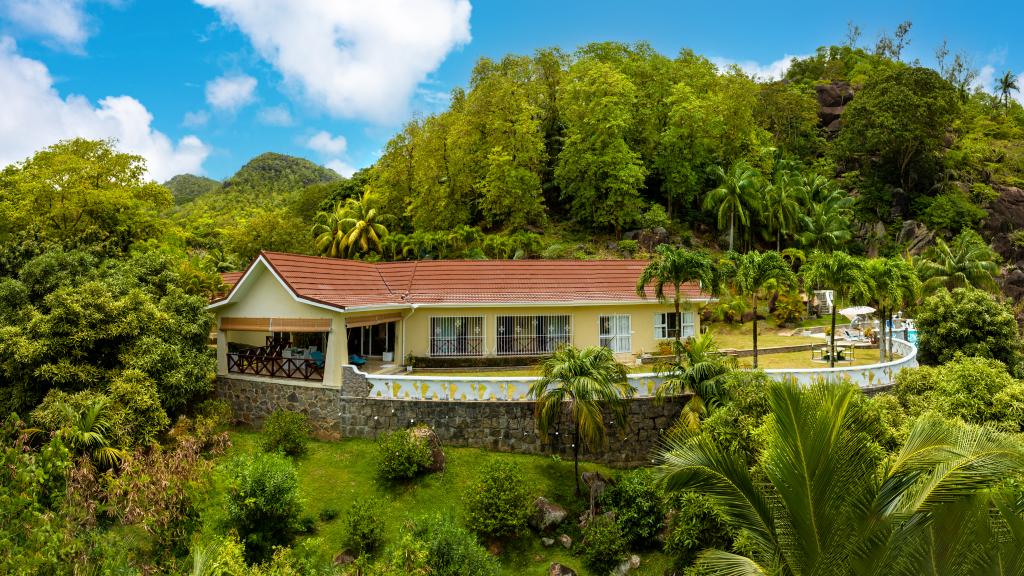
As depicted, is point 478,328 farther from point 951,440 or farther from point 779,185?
point 779,185

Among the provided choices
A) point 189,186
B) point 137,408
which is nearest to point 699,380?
point 137,408

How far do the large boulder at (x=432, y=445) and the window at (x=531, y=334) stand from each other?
6.86 metres

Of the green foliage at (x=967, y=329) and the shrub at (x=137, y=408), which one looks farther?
the green foliage at (x=967, y=329)

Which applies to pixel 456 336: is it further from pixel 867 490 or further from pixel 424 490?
pixel 867 490

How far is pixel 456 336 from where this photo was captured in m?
23.8

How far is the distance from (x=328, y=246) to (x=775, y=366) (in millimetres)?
32032

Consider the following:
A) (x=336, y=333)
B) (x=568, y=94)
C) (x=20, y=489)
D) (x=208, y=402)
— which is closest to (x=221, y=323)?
(x=208, y=402)

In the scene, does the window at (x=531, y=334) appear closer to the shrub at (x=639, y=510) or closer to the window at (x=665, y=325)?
the window at (x=665, y=325)

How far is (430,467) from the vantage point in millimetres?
17062

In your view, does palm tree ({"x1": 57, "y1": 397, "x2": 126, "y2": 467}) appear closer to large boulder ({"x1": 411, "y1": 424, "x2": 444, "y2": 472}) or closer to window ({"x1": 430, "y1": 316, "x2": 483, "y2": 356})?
large boulder ({"x1": 411, "y1": 424, "x2": 444, "y2": 472})

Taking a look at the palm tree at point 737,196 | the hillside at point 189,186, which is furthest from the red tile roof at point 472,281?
the hillside at point 189,186

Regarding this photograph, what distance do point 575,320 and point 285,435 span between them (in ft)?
40.2

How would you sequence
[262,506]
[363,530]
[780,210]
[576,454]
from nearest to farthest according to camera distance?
1. [262,506]
2. [363,530]
3. [576,454]
4. [780,210]

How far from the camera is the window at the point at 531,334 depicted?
2405cm
